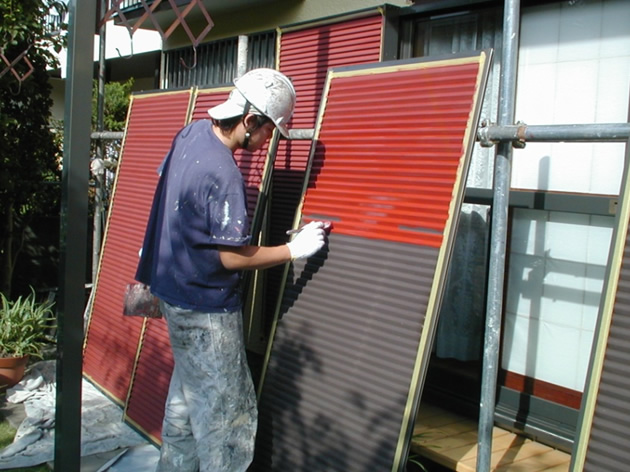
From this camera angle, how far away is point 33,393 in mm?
5305

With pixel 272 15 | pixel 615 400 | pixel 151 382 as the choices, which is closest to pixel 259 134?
Answer: pixel 615 400

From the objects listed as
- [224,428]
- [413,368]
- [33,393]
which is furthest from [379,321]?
[33,393]

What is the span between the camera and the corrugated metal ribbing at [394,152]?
9.78 ft

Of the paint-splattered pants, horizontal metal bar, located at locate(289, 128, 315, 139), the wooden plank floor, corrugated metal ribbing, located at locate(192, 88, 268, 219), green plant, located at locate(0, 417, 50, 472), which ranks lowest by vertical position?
green plant, located at locate(0, 417, 50, 472)

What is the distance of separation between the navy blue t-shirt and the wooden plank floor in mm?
1299

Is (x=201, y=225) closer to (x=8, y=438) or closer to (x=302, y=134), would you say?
(x=302, y=134)

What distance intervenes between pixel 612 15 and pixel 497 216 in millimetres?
1546

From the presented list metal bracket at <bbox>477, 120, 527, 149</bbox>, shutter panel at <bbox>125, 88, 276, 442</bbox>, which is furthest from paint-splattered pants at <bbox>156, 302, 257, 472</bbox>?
metal bracket at <bbox>477, 120, 527, 149</bbox>

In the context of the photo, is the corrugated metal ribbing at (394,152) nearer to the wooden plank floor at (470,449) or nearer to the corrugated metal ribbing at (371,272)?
the corrugated metal ribbing at (371,272)

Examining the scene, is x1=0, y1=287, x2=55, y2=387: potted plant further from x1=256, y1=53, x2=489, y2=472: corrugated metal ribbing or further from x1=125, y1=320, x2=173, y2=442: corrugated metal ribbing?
x1=256, y1=53, x2=489, y2=472: corrugated metal ribbing

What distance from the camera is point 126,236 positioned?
5277 millimetres

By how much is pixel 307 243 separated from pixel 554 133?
1179 mm

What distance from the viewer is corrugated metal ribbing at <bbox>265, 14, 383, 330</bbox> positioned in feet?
15.4

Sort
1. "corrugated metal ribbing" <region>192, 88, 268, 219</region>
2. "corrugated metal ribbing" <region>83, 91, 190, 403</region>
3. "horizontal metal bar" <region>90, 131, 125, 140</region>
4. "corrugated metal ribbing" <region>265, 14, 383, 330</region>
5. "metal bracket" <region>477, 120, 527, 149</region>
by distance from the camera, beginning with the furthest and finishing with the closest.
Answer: "horizontal metal bar" <region>90, 131, 125, 140</region> → "corrugated metal ribbing" <region>83, 91, 190, 403</region> → "corrugated metal ribbing" <region>265, 14, 383, 330</region> → "corrugated metal ribbing" <region>192, 88, 268, 219</region> → "metal bracket" <region>477, 120, 527, 149</region>
